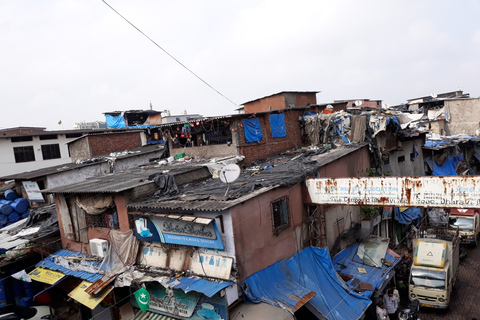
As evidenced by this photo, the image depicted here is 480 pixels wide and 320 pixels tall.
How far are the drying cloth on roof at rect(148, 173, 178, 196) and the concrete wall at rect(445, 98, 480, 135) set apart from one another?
120ft

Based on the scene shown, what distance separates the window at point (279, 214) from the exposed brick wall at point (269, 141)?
5687 millimetres

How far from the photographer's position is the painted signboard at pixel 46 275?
12.9 meters

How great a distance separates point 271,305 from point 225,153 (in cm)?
975

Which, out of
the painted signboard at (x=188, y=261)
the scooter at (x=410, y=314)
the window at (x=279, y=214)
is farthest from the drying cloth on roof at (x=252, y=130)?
the scooter at (x=410, y=314)

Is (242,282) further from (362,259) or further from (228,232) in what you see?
(362,259)

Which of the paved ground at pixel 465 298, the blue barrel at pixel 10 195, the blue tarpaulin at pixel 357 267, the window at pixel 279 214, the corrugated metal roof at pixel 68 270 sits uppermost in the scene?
the blue barrel at pixel 10 195

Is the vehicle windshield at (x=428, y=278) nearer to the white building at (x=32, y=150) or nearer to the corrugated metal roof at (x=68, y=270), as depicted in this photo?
the corrugated metal roof at (x=68, y=270)

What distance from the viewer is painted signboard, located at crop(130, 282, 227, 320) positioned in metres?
9.49

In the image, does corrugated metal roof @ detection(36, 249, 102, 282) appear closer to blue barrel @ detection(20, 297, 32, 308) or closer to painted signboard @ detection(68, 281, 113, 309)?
painted signboard @ detection(68, 281, 113, 309)

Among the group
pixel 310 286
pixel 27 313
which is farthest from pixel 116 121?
pixel 310 286

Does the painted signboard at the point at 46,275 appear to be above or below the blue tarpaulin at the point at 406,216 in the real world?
above

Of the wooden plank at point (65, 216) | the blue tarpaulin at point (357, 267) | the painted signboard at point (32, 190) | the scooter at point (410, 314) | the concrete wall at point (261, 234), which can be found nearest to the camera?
the concrete wall at point (261, 234)

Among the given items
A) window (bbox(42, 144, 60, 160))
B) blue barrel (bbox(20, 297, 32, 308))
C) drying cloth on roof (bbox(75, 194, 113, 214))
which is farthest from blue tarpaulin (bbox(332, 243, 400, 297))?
window (bbox(42, 144, 60, 160))

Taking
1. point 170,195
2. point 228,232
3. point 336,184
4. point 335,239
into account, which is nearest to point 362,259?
point 335,239
